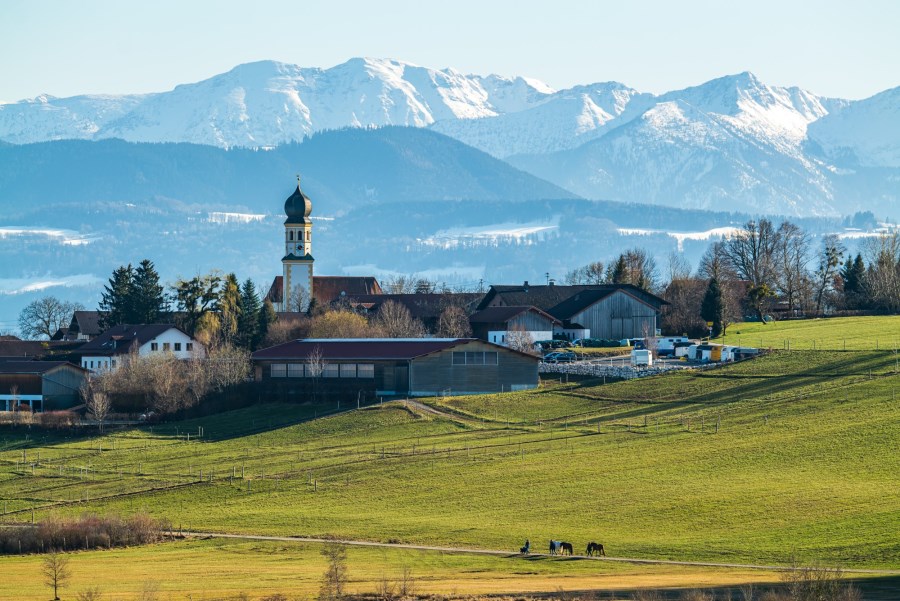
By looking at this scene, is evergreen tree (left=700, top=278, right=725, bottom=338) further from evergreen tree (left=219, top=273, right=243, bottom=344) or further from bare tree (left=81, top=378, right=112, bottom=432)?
bare tree (left=81, top=378, right=112, bottom=432)

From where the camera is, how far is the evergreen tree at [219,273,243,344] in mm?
145375

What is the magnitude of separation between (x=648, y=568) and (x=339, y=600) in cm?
1243

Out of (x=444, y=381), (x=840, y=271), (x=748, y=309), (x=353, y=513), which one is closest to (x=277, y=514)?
(x=353, y=513)

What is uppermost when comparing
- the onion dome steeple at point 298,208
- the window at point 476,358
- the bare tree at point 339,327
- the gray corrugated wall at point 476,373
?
the onion dome steeple at point 298,208

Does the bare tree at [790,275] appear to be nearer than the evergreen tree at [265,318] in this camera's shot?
No

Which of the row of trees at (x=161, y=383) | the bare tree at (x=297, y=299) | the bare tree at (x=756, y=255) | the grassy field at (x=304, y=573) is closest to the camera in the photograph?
the grassy field at (x=304, y=573)

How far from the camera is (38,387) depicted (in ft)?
418

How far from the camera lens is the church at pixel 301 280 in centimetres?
17925

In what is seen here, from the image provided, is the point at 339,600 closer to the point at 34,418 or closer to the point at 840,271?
the point at 34,418

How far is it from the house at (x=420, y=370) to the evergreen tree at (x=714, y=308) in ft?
87.1

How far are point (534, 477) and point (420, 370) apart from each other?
32.9m

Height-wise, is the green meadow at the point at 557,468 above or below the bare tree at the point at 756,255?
below

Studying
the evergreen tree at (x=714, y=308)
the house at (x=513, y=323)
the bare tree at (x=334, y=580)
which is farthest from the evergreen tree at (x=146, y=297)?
the bare tree at (x=334, y=580)

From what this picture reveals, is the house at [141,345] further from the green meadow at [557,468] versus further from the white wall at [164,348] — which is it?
the green meadow at [557,468]
